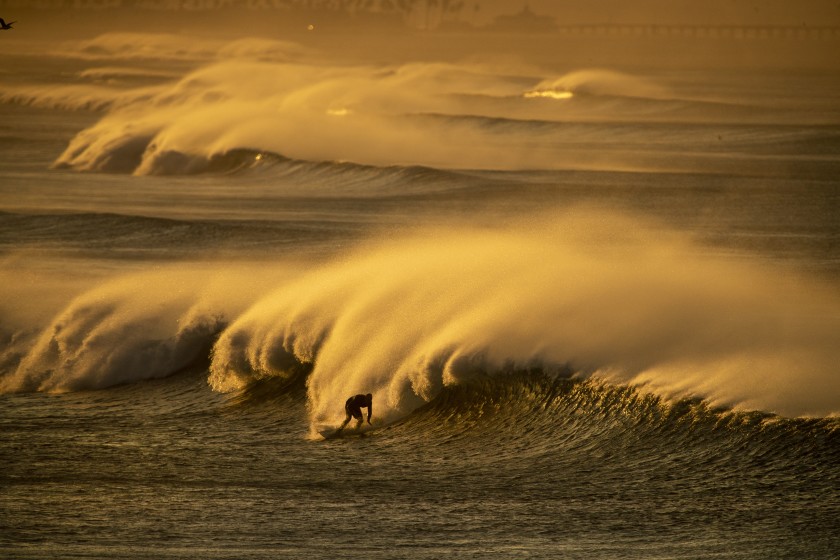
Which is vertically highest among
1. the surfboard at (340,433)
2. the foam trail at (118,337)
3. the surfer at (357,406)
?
the foam trail at (118,337)

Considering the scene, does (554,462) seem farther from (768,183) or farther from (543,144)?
(543,144)

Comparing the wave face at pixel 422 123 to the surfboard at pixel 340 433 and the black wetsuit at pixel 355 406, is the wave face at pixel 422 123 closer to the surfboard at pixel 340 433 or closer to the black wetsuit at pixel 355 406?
the black wetsuit at pixel 355 406

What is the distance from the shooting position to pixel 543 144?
4825 centimetres

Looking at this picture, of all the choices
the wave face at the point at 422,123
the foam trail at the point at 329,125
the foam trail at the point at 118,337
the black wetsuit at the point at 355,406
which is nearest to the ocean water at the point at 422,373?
the foam trail at the point at 118,337

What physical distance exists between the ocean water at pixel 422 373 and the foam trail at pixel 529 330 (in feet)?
0.15

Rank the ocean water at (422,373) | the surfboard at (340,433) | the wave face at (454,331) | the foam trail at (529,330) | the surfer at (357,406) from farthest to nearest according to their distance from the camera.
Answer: the wave face at (454,331), the foam trail at (529,330), the surfer at (357,406), the surfboard at (340,433), the ocean water at (422,373)

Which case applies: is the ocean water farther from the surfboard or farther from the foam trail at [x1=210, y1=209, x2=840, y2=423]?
the surfboard

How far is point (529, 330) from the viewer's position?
15281 mm

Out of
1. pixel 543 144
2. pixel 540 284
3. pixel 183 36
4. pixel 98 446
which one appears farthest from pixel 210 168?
pixel 183 36

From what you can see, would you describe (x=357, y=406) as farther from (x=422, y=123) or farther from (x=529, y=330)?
(x=422, y=123)

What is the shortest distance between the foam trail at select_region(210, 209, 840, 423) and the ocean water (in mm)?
45

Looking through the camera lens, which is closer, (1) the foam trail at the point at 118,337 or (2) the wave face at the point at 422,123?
(1) the foam trail at the point at 118,337

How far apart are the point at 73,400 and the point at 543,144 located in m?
34.9

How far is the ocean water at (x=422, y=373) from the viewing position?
33.8 ft
